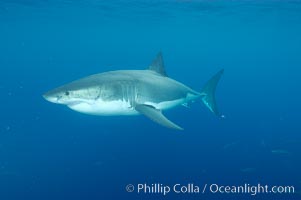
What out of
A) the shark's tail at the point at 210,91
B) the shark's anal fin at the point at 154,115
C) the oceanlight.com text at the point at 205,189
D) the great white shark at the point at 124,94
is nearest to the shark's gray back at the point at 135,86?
the great white shark at the point at 124,94

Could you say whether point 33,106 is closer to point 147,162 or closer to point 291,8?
point 147,162

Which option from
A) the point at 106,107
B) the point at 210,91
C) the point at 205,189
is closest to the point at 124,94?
the point at 106,107

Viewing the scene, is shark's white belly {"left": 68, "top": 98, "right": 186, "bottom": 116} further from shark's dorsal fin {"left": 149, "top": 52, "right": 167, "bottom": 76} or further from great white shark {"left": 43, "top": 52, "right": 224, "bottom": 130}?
shark's dorsal fin {"left": 149, "top": 52, "right": 167, "bottom": 76}

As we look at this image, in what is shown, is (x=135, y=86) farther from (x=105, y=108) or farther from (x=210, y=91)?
(x=210, y=91)

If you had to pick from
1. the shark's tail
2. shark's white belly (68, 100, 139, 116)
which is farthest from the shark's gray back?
the shark's tail

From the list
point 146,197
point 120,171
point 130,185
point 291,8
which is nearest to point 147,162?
point 120,171

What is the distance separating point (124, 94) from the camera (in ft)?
20.1

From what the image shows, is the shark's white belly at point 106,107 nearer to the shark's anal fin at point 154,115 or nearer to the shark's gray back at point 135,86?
the shark's gray back at point 135,86

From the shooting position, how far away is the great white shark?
5.35m

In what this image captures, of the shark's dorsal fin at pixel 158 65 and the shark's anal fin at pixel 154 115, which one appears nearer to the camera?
the shark's anal fin at pixel 154 115

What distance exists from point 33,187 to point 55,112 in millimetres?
11403

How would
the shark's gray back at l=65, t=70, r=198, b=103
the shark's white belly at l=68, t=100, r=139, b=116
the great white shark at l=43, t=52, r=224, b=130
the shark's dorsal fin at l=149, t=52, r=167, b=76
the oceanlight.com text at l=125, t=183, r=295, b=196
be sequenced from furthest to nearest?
the oceanlight.com text at l=125, t=183, r=295, b=196 < the shark's dorsal fin at l=149, t=52, r=167, b=76 < the shark's gray back at l=65, t=70, r=198, b=103 < the shark's white belly at l=68, t=100, r=139, b=116 < the great white shark at l=43, t=52, r=224, b=130

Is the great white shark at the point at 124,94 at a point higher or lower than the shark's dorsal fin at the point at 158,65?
lower

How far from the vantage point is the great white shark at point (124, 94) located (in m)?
5.35
